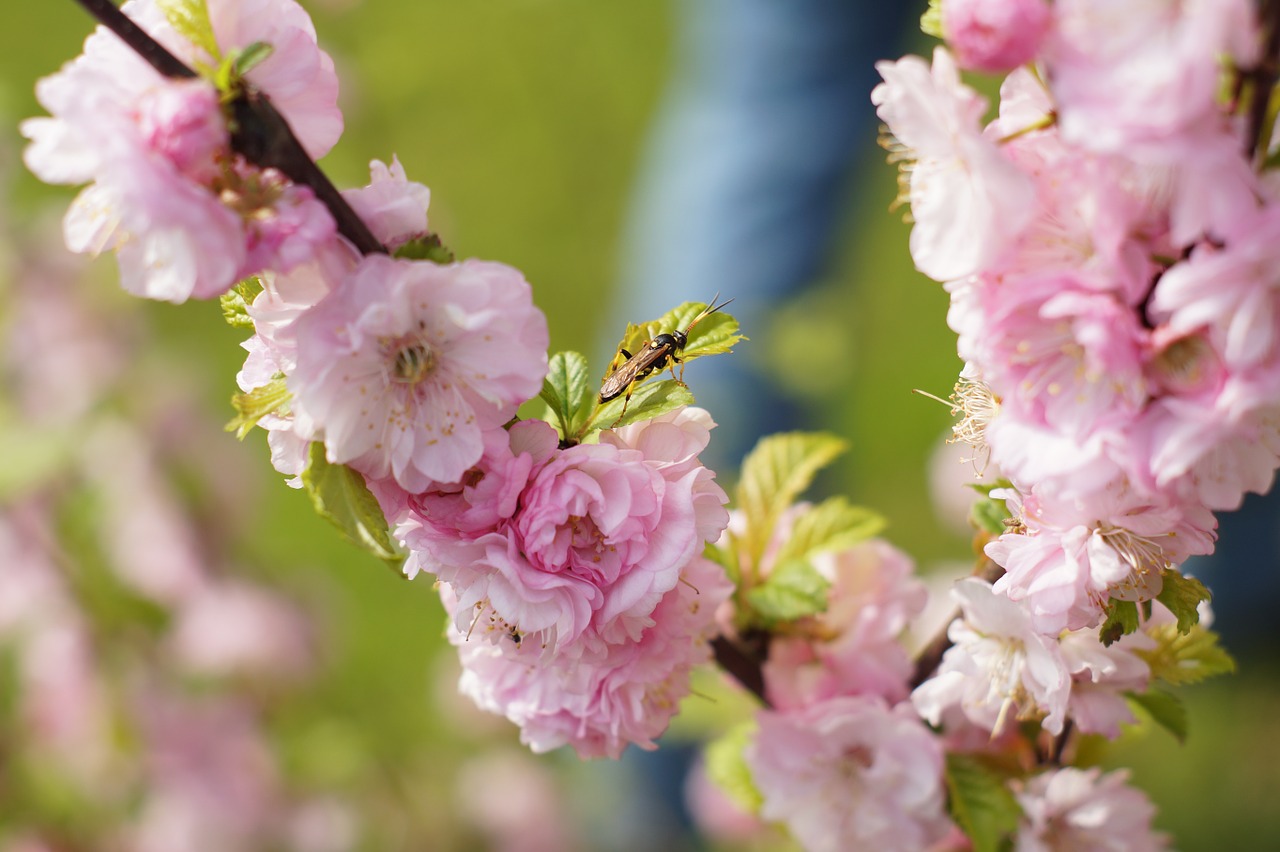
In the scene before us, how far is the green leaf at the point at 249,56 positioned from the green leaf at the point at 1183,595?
0.56 metres

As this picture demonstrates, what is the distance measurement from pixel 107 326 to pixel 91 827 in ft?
2.77

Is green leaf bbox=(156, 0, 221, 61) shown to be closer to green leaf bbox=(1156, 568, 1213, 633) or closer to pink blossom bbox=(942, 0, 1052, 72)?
pink blossom bbox=(942, 0, 1052, 72)

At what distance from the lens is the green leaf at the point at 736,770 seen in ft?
3.11

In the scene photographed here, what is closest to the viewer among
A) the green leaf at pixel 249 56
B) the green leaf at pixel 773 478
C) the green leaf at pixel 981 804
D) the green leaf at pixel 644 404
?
the green leaf at pixel 249 56

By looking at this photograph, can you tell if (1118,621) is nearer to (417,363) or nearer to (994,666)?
(994,666)

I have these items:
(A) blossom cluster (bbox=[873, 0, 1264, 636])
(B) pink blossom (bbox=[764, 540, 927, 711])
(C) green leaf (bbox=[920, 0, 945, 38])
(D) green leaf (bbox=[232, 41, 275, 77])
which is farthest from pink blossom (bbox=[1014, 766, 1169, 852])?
(D) green leaf (bbox=[232, 41, 275, 77])

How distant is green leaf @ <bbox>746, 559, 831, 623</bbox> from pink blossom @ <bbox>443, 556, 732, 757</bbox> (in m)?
0.05

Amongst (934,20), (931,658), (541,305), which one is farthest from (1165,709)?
(541,305)

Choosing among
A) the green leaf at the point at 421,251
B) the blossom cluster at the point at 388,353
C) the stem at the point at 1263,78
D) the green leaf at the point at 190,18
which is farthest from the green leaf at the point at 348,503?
the stem at the point at 1263,78

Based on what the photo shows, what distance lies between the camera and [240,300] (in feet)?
2.23

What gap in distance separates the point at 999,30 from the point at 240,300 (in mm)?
435

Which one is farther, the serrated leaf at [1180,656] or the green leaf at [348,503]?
the serrated leaf at [1180,656]

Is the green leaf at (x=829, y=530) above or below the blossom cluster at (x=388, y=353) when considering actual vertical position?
below

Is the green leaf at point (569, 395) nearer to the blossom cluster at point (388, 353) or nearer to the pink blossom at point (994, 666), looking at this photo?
the blossom cluster at point (388, 353)
